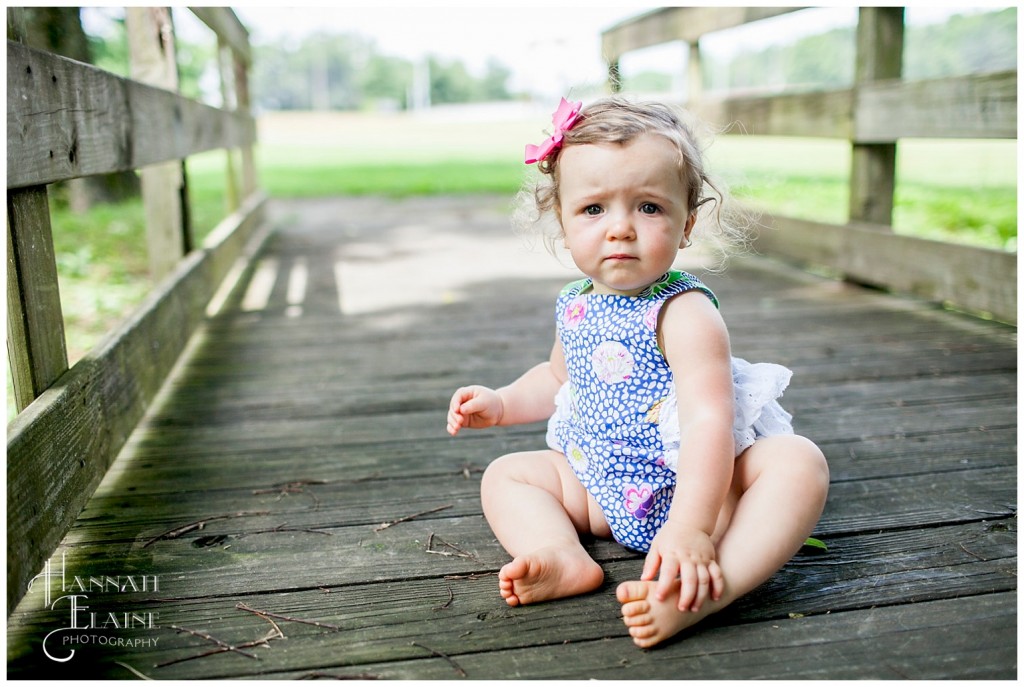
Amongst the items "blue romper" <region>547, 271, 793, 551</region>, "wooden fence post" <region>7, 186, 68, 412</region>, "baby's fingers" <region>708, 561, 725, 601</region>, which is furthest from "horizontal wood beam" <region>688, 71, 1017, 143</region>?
"wooden fence post" <region>7, 186, 68, 412</region>

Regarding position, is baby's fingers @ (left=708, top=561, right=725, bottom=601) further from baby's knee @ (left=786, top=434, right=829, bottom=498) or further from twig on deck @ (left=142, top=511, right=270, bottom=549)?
twig on deck @ (left=142, top=511, right=270, bottom=549)

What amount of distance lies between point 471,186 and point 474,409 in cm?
843

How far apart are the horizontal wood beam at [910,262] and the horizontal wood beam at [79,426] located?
2129 mm

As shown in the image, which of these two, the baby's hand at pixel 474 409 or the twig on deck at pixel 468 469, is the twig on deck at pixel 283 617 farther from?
the twig on deck at pixel 468 469

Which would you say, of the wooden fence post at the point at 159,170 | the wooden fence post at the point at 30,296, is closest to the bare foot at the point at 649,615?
the wooden fence post at the point at 30,296

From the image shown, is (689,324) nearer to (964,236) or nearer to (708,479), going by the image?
(708,479)

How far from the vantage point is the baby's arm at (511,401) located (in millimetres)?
1845

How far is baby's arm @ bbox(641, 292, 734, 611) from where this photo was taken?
1378 millimetres

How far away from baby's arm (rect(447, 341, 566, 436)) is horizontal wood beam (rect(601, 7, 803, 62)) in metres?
2.51

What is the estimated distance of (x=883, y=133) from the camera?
150 inches

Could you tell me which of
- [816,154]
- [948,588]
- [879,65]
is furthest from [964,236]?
→ [816,154]

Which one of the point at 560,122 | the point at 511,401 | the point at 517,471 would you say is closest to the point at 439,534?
the point at 517,471

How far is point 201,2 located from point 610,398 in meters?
2.65

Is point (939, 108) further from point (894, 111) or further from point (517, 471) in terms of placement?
point (517, 471)
